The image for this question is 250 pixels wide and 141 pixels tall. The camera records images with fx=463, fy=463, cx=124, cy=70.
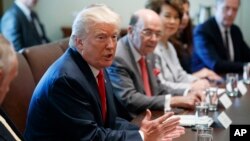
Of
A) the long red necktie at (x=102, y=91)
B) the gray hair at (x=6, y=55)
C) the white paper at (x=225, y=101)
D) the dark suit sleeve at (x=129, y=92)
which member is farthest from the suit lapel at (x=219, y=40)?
the gray hair at (x=6, y=55)

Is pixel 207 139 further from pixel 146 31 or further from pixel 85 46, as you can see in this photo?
pixel 146 31

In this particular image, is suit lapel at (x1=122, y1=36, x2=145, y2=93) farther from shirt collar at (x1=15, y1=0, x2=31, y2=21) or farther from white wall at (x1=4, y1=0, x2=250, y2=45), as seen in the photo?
white wall at (x1=4, y1=0, x2=250, y2=45)

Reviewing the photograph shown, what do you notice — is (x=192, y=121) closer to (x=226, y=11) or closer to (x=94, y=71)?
(x=94, y=71)

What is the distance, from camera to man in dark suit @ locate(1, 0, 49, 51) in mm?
4422

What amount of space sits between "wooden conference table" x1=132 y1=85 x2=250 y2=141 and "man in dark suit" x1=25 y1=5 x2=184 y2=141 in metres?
0.06

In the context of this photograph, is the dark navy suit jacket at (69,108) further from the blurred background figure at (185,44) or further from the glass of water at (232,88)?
the blurred background figure at (185,44)

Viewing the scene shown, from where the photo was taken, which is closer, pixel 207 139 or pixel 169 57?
pixel 207 139

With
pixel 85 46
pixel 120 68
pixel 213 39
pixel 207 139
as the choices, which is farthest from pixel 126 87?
pixel 213 39

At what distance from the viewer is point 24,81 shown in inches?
82.0

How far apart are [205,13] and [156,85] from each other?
9.32 feet

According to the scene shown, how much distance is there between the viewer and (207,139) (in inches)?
67.2

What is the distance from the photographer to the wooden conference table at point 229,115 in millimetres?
1830

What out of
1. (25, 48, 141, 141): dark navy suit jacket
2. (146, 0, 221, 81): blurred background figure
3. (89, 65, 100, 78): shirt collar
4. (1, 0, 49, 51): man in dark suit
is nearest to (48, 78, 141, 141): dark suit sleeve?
(25, 48, 141, 141): dark navy suit jacket

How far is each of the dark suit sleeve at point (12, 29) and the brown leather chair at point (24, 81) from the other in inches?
85.4
